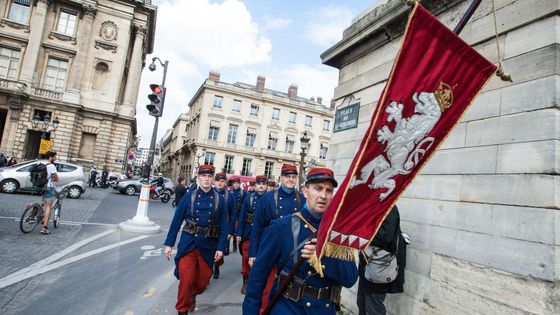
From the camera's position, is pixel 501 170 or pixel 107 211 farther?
pixel 107 211

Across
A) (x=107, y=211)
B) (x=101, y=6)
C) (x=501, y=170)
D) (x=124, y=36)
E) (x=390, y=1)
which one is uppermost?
(x=101, y=6)

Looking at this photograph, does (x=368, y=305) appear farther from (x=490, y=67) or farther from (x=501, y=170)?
(x=490, y=67)

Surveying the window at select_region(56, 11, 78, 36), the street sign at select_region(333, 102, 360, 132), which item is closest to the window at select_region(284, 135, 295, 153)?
the window at select_region(56, 11, 78, 36)

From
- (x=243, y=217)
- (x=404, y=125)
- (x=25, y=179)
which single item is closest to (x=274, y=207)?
(x=243, y=217)

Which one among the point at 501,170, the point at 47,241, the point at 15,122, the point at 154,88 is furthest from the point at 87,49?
the point at 501,170

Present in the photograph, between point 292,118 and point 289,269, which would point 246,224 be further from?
point 292,118

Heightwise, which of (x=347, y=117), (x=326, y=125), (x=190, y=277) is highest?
(x=326, y=125)

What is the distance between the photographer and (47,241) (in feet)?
23.9

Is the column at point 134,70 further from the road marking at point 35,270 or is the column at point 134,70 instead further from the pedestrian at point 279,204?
the pedestrian at point 279,204

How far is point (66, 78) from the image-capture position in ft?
101

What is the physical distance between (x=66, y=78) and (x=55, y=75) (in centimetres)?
106

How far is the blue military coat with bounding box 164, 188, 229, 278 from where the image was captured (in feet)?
14.6

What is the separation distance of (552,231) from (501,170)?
65 centimetres

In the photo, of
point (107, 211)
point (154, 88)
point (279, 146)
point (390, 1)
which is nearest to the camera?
point (390, 1)
